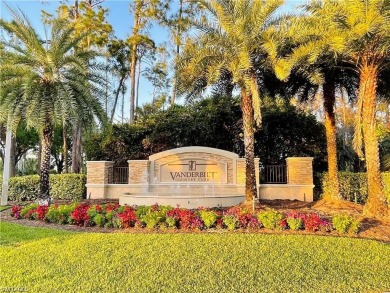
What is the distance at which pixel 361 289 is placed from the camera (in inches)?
181

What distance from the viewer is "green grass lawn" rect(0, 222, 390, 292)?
4.71 meters

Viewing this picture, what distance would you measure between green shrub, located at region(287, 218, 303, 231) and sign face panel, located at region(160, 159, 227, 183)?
22.4 ft

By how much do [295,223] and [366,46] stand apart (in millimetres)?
5591

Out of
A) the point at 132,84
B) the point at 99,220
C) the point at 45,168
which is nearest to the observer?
the point at 99,220

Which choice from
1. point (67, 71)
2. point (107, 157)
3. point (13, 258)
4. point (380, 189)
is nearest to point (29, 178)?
point (107, 157)

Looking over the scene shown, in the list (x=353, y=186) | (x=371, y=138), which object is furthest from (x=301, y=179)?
(x=371, y=138)

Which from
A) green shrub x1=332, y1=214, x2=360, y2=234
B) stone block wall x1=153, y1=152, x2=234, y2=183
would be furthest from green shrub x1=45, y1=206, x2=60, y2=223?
green shrub x1=332, y1=214, x2=360, y2=234

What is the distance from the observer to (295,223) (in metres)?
8.13

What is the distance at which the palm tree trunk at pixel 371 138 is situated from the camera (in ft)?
30.8

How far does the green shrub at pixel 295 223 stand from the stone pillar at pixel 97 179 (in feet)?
33.6

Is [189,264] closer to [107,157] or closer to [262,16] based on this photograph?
[262,16]

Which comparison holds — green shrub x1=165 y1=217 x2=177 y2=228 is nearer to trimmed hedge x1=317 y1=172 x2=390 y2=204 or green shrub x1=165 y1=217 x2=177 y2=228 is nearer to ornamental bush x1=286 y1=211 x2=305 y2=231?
ornamental bush x1=286 y1=211 x2=305 y2=231

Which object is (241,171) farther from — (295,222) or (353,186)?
(295,222)

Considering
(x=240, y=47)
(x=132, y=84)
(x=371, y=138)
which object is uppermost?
(x=132, y=84)
